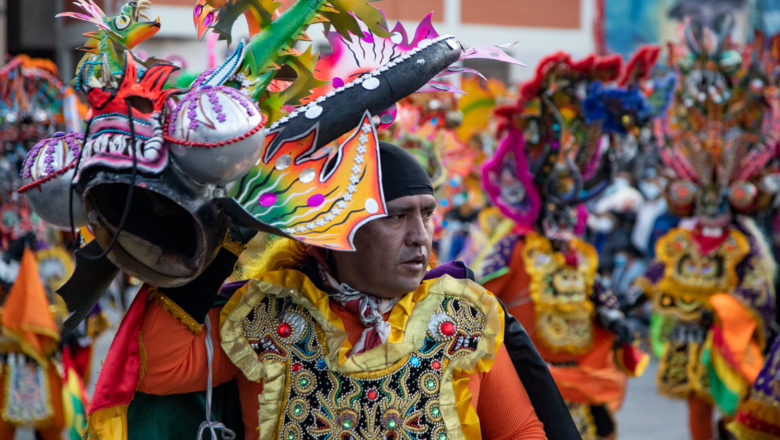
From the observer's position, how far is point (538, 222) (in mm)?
5941

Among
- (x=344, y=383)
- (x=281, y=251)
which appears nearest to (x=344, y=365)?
(x=344, y=383)

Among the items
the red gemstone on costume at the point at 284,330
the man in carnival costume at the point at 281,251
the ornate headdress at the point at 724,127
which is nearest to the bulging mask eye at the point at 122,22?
the man in carnival costume at the point at 281,251

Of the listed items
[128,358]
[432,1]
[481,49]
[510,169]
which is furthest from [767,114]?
[432,1]

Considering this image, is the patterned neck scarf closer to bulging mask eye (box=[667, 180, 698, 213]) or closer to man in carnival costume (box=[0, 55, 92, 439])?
man in carnival costume (box=[0, 55, 92, 439])

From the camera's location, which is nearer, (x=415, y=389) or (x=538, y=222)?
(x=415, y=389)

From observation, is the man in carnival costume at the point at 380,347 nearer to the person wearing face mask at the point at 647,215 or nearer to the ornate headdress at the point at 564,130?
the ornate headdress at the point at 564,130

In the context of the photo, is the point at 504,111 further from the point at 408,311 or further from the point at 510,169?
the point at 408,311

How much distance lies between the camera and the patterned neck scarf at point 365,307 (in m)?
2.40

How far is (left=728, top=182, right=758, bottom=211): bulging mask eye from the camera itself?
257 inches

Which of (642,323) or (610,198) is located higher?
(610,198)

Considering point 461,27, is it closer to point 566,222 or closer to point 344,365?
point 566,222

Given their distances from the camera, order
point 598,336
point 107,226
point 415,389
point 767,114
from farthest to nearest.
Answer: point 767,114 → point 598,336 → point 415,389 → point 107,226

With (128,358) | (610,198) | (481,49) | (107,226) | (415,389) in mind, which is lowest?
(610,198)

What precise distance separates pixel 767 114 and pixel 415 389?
505 cm
